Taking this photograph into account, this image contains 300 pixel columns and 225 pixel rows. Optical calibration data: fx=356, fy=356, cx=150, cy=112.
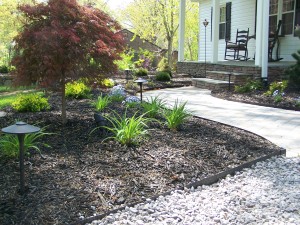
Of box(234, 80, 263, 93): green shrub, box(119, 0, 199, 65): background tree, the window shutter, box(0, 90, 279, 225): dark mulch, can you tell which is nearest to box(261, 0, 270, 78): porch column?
box(234, 80, 263, 93): green shrub

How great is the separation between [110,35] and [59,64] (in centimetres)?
82

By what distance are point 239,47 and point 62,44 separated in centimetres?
893

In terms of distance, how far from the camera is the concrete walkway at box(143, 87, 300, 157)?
501 centimetres

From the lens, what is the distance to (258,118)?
630cm

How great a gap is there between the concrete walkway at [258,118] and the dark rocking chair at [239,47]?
14.1ft

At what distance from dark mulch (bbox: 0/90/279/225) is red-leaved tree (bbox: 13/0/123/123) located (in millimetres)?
770

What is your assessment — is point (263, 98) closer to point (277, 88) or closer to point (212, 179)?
point (277, 88)

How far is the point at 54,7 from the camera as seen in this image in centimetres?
451

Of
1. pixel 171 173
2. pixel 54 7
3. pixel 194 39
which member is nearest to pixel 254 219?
pixel 171 173

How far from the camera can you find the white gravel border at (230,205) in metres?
2.72

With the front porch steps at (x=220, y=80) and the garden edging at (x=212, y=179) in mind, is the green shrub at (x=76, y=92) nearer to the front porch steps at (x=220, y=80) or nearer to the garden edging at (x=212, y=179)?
the front porch steps at (x=220, y=80)

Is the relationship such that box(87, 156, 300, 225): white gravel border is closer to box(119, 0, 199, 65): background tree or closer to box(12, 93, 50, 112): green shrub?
box(12, 93, 50, 112): green shrub

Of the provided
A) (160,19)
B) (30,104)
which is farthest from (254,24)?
(30,104)

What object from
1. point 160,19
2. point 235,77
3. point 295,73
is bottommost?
point 235,77
